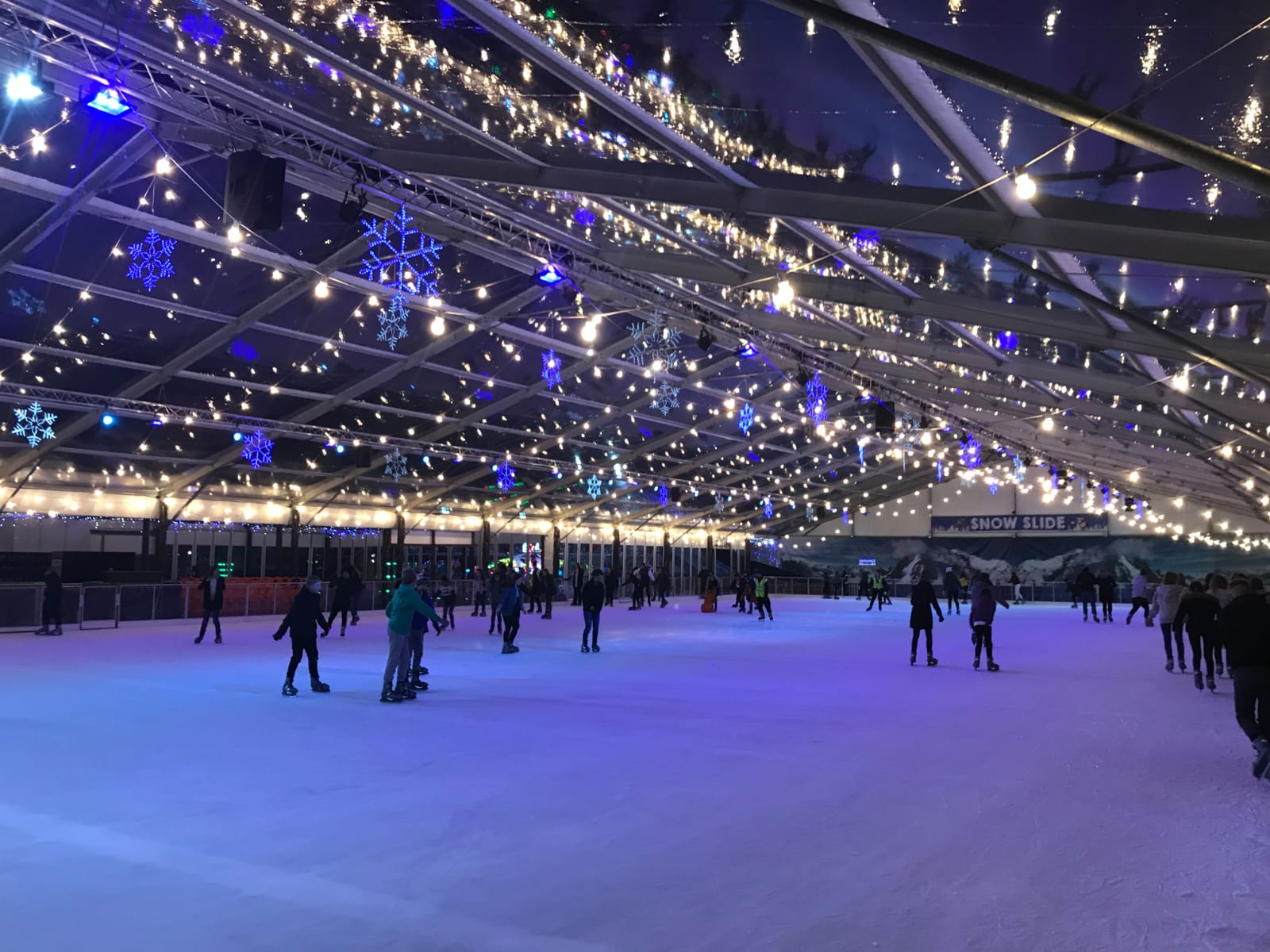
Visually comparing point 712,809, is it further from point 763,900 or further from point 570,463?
point 570,463

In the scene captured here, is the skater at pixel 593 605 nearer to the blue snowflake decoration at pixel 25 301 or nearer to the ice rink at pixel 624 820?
the ice rink at pixel 624 820

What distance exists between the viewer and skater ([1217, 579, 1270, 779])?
18.7ft

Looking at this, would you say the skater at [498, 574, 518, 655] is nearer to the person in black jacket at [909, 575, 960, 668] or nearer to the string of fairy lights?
the string of fairy lights

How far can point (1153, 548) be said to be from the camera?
38.7 metres

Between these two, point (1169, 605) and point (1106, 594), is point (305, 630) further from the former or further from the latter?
point (1106, 594)

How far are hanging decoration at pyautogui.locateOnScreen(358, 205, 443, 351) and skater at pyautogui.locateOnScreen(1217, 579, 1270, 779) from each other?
26.7 ft

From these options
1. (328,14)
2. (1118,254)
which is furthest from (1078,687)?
(328,14)

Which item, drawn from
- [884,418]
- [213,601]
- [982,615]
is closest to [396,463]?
[213,601]

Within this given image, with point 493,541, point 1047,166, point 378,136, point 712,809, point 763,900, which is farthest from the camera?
point 493,541

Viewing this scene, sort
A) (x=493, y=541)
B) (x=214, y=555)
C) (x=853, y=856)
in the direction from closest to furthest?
1. (x=853, y=856)
2. (x=214, y=555)
3. (x=493, y=541)

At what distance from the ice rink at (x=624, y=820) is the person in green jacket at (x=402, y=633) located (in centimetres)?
31

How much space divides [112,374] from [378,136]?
10.8m

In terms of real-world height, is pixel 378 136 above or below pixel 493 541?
above

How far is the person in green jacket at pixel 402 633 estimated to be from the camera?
27.2 ft
